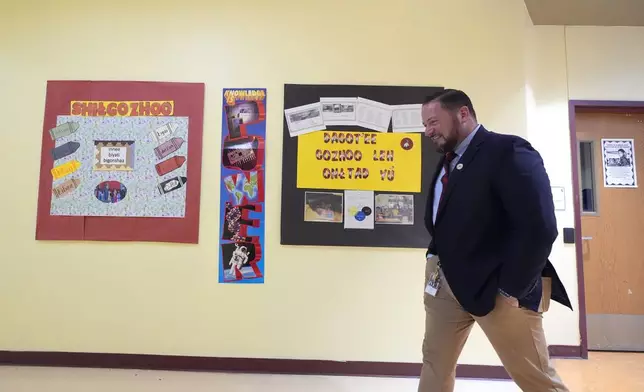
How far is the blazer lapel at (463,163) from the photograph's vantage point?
1.42 m

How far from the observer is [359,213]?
254cm

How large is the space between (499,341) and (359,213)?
1.30 meters

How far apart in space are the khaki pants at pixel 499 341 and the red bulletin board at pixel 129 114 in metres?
1.70

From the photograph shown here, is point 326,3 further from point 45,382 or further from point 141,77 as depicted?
point 45,382

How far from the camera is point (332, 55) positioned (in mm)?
2654

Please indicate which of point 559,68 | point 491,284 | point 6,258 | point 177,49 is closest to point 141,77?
point 177,49

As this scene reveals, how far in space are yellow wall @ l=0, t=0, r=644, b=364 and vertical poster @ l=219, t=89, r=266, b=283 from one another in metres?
0.06

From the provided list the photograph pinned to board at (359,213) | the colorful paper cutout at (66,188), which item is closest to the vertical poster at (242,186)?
the photograph pinned to board at (359,213)

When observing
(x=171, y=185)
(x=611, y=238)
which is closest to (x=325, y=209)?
(x=171, y=185)

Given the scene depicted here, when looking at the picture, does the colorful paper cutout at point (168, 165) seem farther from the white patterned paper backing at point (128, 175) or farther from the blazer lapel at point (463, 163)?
the blazer lapel at point (463, 163)

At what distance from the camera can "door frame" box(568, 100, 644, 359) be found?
2.96 meters

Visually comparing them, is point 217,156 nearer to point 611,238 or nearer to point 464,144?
point 464,144

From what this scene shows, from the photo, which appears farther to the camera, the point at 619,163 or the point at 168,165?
the point at 619,163

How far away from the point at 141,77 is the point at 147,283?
142 cm
